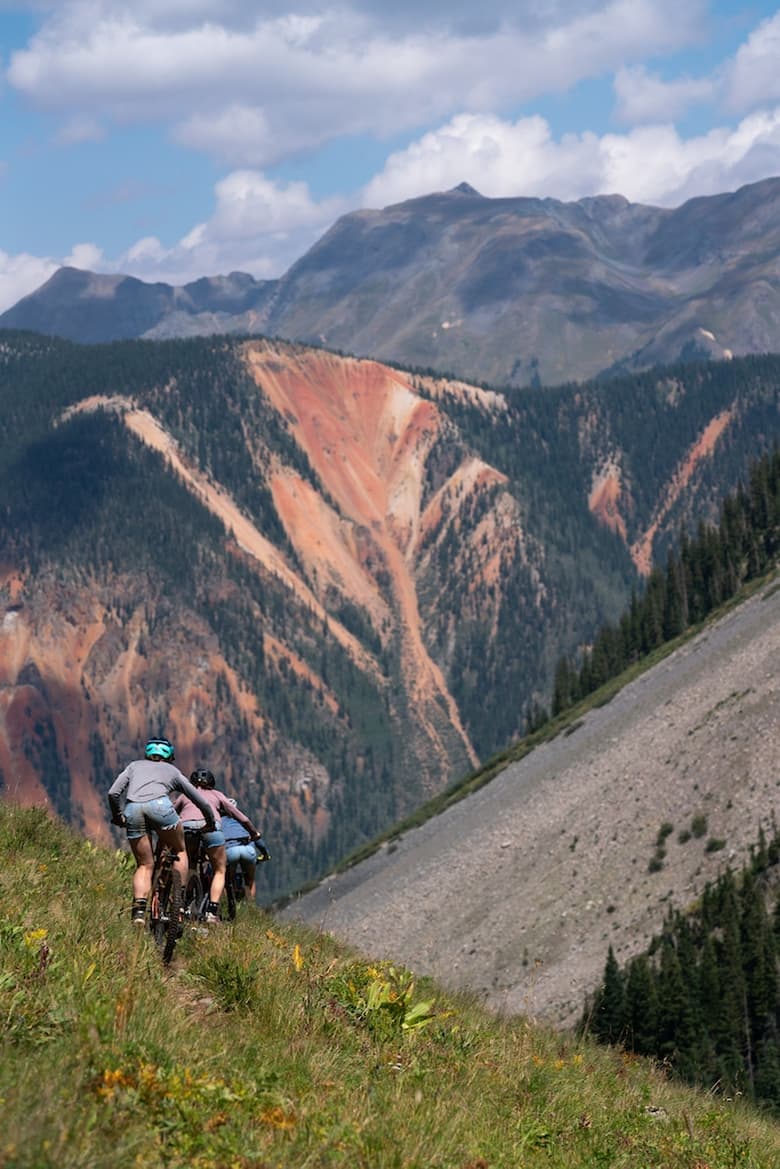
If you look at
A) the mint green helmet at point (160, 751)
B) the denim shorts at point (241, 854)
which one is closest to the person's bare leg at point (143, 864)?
the mint green helmet at point (160, 751)

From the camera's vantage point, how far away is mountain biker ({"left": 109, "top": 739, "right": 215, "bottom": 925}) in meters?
13.1

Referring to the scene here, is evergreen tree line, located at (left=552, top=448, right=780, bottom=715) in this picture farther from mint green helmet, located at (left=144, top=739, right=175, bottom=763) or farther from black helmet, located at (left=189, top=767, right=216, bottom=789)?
mint green helmet, located at (left=144, top=739, right=175, bottom=763)

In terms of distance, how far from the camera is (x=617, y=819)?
7438 centimetres

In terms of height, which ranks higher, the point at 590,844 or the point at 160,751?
the point at 160,751

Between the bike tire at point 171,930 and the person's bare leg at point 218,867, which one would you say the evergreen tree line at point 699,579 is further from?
the bike tire at point 171,930

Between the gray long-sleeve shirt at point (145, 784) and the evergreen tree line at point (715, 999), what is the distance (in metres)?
34.0

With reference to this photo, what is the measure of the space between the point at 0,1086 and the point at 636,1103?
7.53 meters

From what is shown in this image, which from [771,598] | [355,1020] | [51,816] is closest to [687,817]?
[771,598]

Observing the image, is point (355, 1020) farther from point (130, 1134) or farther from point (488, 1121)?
point (130, 1134)

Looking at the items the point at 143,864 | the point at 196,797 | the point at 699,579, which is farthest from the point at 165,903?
the point at 699,579

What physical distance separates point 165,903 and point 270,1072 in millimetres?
3806

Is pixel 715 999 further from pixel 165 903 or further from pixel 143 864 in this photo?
pixel 165 903

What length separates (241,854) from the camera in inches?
668

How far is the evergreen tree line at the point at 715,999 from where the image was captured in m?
45.8
